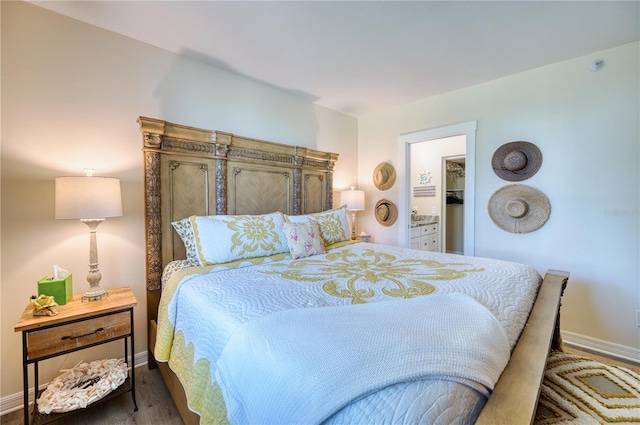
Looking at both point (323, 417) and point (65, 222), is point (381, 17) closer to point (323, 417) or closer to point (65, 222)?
point (323, 417)

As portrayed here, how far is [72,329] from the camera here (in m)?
1.47

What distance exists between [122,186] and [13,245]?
2.22 feet

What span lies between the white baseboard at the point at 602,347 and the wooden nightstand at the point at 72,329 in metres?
3.47

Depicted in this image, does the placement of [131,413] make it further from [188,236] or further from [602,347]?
[602,347]

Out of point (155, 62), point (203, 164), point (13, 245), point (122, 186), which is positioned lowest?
point (13, 245)

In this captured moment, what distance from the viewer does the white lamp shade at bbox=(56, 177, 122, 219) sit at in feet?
4.96

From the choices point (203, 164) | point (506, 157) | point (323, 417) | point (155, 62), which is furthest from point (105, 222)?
point (506, 157)

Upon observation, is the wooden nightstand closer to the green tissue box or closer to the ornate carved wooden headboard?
the green tissue box

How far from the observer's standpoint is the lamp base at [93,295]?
1632 mm

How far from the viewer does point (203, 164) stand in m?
2.35

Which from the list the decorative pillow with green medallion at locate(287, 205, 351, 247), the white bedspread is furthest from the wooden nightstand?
the decorative pillow with green medallion at locate(287, 205, 351, 247)

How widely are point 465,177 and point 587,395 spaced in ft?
7.85

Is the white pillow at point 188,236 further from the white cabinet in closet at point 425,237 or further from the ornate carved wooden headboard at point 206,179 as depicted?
the white cabinet in closet at point 425,237

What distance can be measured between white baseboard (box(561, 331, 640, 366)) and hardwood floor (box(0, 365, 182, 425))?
3.19m
